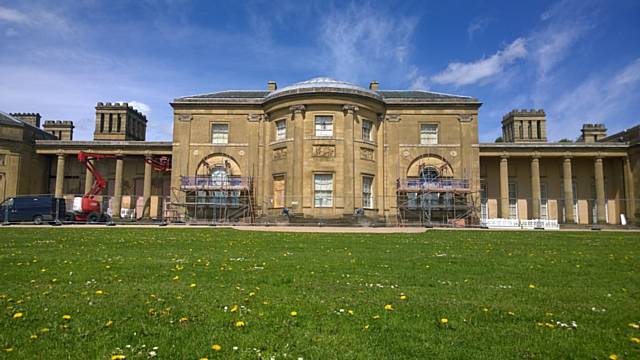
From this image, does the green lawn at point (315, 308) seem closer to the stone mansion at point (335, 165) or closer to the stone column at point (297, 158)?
the stone column at point (297, 158)

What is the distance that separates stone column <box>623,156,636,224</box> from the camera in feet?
121

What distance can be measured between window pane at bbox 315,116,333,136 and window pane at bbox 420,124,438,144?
27.8 ft

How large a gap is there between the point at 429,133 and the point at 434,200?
5715 mm

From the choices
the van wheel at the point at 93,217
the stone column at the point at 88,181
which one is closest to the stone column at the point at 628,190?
the van wheel at the point at 93,217

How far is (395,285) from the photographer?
7074mm

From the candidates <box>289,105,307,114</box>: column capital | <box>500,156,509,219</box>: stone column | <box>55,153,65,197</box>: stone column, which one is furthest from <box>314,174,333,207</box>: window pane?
<box>55,153,65,197</box>: stone column

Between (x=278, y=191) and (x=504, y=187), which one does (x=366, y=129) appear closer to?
(x=278, y=191)

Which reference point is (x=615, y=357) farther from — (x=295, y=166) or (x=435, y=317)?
(x=295, y=166)

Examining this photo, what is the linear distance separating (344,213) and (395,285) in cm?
2330

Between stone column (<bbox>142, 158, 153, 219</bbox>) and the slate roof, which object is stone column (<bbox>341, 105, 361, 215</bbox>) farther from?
stone column (<bbox>142, 158, 153, 219</bbox>)

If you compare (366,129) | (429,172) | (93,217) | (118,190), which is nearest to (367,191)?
(366,129)

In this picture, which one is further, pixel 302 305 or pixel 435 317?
pixel 302 305

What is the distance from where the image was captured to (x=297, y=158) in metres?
31.1

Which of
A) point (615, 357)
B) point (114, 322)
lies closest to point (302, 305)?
point (114, 322)
